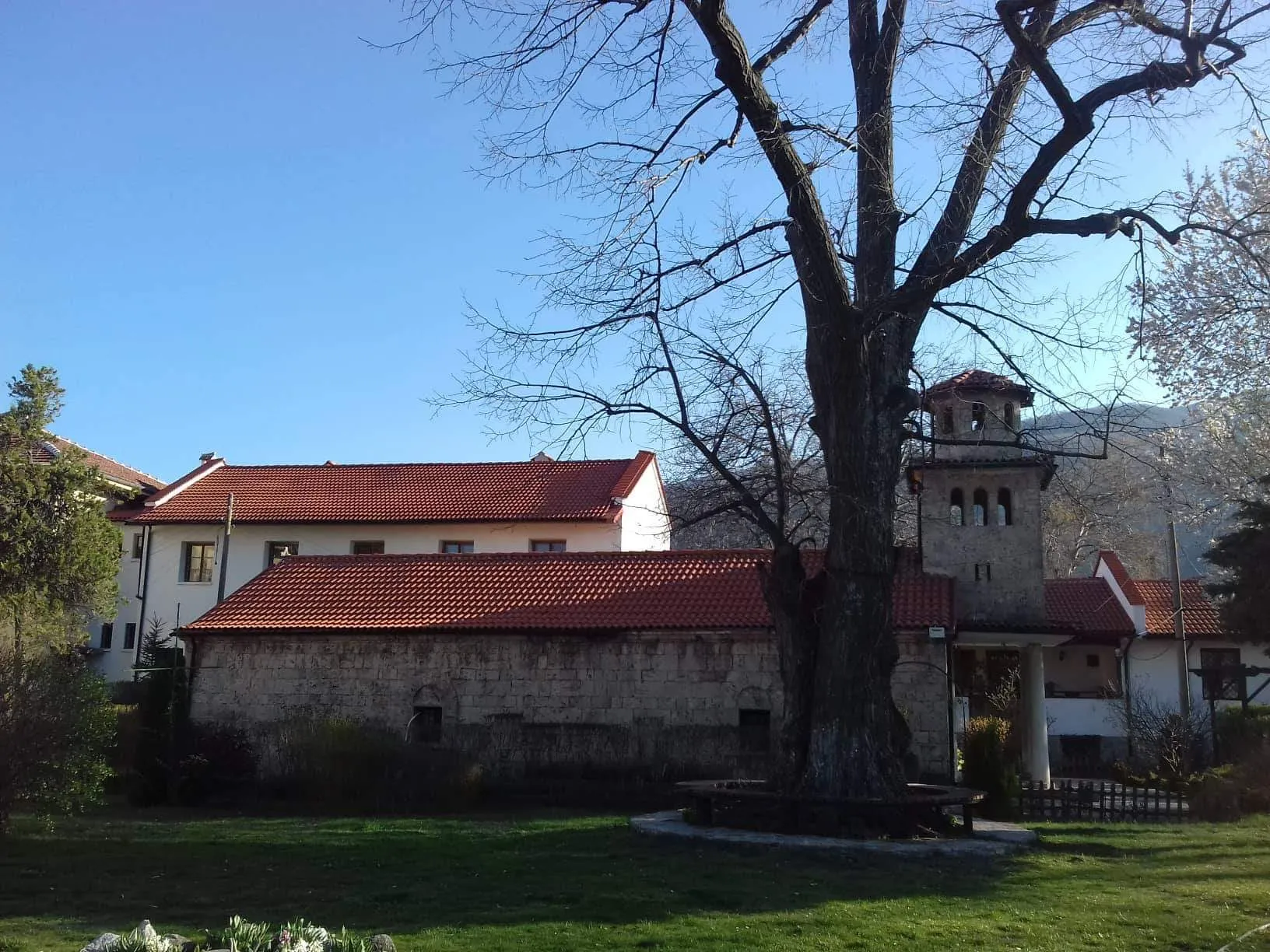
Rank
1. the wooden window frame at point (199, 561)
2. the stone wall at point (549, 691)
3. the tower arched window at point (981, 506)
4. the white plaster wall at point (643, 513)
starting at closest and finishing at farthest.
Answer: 1. the stone wall at point (549, 691)
2. the tower arched window at point (981, 506)
3. the white plaster wall at point (643, 513)
4. the wooden window frame at point (199, 561)

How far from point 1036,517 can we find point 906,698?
518cm

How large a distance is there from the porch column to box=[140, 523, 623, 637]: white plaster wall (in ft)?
43.6

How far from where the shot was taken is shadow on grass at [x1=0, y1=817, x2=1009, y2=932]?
777 cm

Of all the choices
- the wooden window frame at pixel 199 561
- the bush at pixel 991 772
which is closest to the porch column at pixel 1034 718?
the bush at pixel 991 772

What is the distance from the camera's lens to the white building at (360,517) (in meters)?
31.8

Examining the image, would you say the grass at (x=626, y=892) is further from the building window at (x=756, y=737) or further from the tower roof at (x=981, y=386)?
the tower roof at (x=981, y=386)

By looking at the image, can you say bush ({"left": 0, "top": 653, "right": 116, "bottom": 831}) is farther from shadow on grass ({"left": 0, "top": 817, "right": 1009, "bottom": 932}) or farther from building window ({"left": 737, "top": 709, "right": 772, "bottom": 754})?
building window ({"left": 737, "top": 709, "right": 772, "bottom": 754})

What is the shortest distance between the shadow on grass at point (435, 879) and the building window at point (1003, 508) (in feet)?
37.8

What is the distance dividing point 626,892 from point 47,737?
6946 mm

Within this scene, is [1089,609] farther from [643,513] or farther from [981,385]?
[643,513]

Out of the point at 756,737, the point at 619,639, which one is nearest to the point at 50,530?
the point at 619,639

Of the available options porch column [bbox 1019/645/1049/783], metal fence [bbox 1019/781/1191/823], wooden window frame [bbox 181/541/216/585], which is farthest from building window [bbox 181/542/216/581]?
metal fence [bbox 1019/781/1191/823]

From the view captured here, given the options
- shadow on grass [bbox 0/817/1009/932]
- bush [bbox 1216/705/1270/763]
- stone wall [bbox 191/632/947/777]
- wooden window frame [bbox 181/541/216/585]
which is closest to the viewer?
shadow on grass [bbox 0/817/1009/932]

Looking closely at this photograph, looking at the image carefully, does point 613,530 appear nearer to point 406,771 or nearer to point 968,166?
point 406,771
